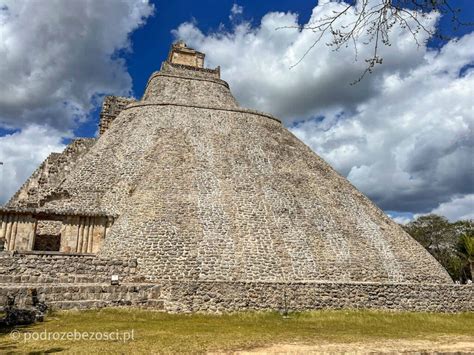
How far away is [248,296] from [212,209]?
14.1 feet

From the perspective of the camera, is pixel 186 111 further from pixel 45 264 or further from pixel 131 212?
pixel 45 264

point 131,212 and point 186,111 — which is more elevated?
point 186,111

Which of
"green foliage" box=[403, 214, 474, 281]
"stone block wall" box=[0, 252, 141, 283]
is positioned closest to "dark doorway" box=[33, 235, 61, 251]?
"stone block wall" box=[0, 252, 141, 283]

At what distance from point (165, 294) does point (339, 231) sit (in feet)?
25.7

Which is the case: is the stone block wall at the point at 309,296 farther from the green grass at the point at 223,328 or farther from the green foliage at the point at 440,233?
the green foliage at the point at 440,233

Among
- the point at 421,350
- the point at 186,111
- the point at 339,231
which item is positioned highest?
the point at 186,111

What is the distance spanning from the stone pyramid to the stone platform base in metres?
1.01

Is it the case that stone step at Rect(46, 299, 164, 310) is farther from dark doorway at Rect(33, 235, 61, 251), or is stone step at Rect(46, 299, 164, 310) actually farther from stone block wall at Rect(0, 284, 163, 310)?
dark doorway at Rect(33, 235, 61, 251)

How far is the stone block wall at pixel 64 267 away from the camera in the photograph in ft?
41.0

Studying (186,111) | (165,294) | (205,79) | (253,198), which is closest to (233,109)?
(186,111)

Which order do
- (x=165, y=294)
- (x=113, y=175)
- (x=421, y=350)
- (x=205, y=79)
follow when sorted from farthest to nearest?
(x=205, y=79)
(x=113, y=175)
(x=165, y=294)
(x=421, y=350)

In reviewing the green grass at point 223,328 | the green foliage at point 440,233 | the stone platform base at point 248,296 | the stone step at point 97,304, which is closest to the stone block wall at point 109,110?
the stone platform base at point 248,296

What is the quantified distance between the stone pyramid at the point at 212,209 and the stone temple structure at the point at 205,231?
2.1 inches

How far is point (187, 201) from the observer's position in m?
15.7
